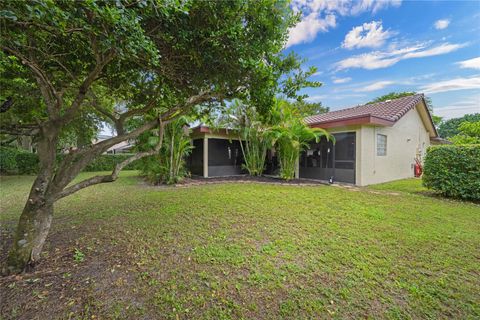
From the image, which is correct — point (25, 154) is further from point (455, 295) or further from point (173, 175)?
point (455, 295)

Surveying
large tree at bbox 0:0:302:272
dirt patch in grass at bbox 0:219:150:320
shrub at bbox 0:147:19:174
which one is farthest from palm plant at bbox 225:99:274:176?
shrub at bbox 0:147:19:174

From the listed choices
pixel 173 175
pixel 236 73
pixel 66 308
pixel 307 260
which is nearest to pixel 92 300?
pixel 66 308

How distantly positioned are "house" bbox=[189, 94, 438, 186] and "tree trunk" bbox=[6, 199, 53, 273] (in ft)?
27.1

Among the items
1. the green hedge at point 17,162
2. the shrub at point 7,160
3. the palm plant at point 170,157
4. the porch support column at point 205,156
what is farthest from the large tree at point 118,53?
the shrub at point 7,160

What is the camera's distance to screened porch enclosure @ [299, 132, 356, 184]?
343 inches

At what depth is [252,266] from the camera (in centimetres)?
254

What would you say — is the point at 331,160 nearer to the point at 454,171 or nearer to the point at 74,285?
the point at 454,171

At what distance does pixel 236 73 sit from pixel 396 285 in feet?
10.7

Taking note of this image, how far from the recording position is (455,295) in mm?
2086

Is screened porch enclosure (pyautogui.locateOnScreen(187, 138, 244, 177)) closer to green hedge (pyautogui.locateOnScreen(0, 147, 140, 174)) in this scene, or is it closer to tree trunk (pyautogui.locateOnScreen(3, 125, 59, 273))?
green hedge (pyautogui.locateOnScreen(0, 147, 140, 174))

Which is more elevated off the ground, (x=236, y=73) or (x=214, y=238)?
(x=236, y=73)

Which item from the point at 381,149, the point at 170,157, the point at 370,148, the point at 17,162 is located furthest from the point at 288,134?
the point at 17,162

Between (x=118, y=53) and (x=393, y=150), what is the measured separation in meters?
11.6

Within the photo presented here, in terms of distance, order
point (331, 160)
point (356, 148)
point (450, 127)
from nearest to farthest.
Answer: point (356, 148), point (331, 160), point (450, 127)
